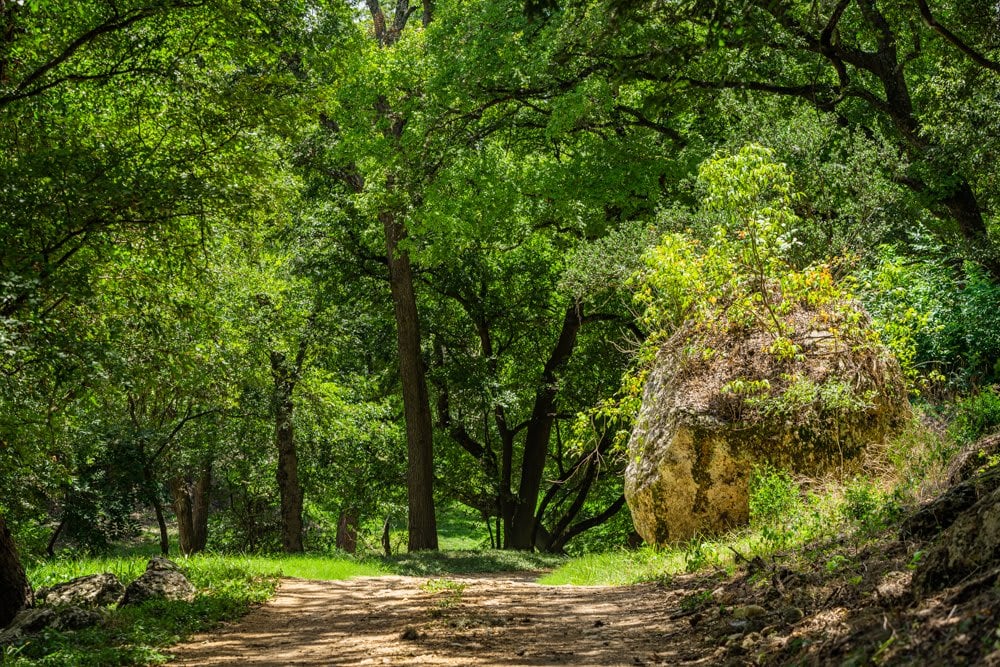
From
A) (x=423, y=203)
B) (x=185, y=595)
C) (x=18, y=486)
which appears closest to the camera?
(x=185, y=595)

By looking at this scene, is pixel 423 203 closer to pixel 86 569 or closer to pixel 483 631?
pixel 86 569

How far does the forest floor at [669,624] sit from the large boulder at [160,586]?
0.81m

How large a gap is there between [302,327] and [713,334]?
1100 centimetres

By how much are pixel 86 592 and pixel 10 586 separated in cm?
71

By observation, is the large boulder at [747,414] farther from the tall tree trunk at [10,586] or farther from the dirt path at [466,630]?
the tall tree trunk at [10,586]

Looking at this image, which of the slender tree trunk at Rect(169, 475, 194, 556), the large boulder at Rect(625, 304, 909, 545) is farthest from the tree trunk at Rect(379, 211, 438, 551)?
A: the large boulder at Rect(625, 304, 909, 545)

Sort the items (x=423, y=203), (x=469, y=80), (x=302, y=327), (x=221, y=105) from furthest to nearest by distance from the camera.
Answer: (x=302, y=327)
(x=423, y=203)
(x=469, y=80)
(x=221, y=105)

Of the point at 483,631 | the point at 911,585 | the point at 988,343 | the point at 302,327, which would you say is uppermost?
the point at 302,327

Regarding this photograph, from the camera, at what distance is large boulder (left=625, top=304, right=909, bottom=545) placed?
979 centimetres

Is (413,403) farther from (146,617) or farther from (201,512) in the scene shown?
(146,617)

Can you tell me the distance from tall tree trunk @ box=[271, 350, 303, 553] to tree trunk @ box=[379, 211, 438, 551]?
8.50ft

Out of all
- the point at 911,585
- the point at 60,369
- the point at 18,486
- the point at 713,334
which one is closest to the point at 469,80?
the point at 713,334

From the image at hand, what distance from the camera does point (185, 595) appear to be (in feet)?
29.1

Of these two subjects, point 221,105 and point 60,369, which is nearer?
point 60,369
